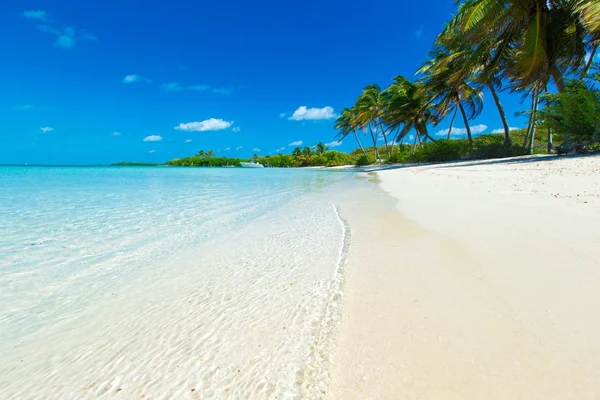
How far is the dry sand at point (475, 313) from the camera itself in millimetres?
1089

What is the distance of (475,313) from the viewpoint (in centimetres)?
155

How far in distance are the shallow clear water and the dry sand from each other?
0.77ft

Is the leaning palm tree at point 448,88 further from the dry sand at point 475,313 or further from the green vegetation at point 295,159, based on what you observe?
the green vegetation at point 295,159

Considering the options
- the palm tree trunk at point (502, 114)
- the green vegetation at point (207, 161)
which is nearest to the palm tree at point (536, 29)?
the palm tree trunk at point (502, 114)

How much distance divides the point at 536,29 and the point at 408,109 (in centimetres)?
1523

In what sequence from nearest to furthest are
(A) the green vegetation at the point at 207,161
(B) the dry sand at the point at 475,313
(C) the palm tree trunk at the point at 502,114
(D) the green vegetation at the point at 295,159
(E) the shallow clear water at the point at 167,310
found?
(B) the dry sand at the point at 475,313 < (E) the shallow clear water at the point at 167,310 < (C) the palm tree trunk at the point at 502,114 < (D) the green vegetation at the point at 295,159 < (A) the green vegetation at the point at 207,161

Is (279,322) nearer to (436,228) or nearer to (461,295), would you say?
(461,295)

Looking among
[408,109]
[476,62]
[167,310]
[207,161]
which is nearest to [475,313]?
[167,310]

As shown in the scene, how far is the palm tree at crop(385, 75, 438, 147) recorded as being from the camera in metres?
25.1

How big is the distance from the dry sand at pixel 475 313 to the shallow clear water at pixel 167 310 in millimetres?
236

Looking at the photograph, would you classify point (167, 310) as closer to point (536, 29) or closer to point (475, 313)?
point (475, 313)

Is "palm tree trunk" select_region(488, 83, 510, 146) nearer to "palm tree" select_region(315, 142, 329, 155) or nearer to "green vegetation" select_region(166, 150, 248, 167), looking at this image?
"palm tree" select_region(315, 142, 329, 155)

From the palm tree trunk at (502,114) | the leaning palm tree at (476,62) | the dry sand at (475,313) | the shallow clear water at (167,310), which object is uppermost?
the leaning palm tree at (476,62)

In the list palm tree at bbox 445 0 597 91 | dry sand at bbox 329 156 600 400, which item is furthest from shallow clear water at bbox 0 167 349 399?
palm tree at bbox 445 0 597 91
